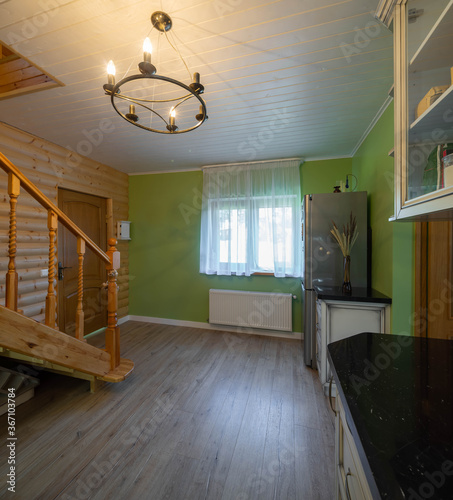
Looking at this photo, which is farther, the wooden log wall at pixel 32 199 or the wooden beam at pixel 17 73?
the wooden log wall at pixel 32 199

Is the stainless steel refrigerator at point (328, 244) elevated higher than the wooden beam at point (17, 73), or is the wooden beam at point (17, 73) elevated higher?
the wooden beam at point (17, 73)

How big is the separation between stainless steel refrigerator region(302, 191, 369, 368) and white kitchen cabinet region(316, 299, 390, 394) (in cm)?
44

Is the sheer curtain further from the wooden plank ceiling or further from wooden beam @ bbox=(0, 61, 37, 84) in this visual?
wooden beam @ bbox=(0, 61, 37, 84)

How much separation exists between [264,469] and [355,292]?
5.08 feet

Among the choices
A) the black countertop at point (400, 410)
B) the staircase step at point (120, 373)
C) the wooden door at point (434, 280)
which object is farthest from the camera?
the staircase step at point (120, 373)

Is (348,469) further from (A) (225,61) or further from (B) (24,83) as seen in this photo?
(B) (24,83)

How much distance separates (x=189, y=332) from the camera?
11.6 feet

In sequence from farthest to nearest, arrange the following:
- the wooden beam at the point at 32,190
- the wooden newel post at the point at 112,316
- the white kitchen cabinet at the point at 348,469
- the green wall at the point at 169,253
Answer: the green wall at the point at 169,253 → the wooden newel post at the point at 112,316 → the wooden beam at the point at 32,190 → the white kitchen cabinet at the point at 348,469

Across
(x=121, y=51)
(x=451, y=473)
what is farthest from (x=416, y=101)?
(x=121, y=51)

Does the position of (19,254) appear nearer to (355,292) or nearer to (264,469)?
(264,469)

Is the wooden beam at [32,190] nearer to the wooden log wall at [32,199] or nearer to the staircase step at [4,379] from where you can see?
the wooden log wall at [32,199]

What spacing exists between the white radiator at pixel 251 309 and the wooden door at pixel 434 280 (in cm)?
177

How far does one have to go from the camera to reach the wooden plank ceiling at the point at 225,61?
121 centimetres

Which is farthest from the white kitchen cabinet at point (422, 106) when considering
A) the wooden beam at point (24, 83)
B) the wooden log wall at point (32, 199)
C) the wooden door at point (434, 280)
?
the wooden log wall at point (32, 199)
